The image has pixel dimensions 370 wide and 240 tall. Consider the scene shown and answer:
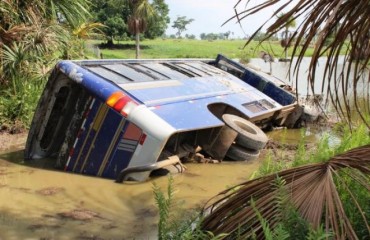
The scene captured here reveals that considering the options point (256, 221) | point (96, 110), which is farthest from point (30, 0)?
point (256, 221)

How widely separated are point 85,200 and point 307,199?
3.94 meters

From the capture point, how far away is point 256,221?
8.64ft

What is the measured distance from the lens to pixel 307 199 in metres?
2.47

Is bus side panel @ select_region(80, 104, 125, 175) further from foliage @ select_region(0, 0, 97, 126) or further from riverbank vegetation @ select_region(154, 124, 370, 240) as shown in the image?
riverbank vegetation @ select_region(154, 124, 370, 240)

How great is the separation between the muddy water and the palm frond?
1785 mm

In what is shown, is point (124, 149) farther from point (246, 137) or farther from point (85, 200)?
point (246, 137)

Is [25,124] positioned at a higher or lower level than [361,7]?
lower

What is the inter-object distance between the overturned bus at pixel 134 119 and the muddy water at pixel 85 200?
0.30m

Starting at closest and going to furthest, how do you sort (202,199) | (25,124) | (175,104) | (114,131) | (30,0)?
(202,199) → (114,131) → (175,104) → (25,124) → (30,0)

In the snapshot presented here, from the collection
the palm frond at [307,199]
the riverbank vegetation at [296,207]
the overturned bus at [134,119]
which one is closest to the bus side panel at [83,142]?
the overturned bus at [134,119]

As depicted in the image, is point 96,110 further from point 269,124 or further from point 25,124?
point 269,124

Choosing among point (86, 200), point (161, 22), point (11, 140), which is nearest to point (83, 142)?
point (86, 200)

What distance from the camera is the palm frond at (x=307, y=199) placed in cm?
235

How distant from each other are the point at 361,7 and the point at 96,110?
5526 mm
